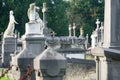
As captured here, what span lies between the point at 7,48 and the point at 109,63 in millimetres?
15873

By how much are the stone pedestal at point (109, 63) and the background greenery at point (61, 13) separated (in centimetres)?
4042

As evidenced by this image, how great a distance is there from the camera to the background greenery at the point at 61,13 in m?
52.5

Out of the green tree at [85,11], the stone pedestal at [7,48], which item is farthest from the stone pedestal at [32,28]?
the green tree at [85,11]

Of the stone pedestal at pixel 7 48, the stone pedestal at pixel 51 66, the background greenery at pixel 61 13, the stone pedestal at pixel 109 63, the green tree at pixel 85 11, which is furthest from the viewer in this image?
the green tree at pixel 85 11

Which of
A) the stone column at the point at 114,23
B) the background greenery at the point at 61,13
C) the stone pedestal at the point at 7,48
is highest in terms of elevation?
the background greenery at the point at 61,13

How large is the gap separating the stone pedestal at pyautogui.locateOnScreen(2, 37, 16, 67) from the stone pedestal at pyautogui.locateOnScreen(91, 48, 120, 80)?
49.6ft

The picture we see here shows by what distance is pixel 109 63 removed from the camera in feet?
31.8

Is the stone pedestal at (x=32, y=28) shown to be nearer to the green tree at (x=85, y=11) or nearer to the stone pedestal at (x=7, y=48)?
the stone pedestal at (x=7, y=48)

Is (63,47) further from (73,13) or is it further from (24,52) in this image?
(73,13)

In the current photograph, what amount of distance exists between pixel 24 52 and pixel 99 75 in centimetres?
212

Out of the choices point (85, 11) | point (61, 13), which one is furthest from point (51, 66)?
point (85, 11)

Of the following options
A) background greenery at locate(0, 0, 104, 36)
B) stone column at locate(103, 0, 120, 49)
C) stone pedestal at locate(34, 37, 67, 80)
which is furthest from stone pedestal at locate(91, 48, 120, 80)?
background greenery at locate(0, 0, 104, 36)

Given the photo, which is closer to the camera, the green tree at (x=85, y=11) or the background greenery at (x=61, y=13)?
the background greenery at (x=61, y=13)

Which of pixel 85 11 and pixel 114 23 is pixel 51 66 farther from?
pixel 85 11
